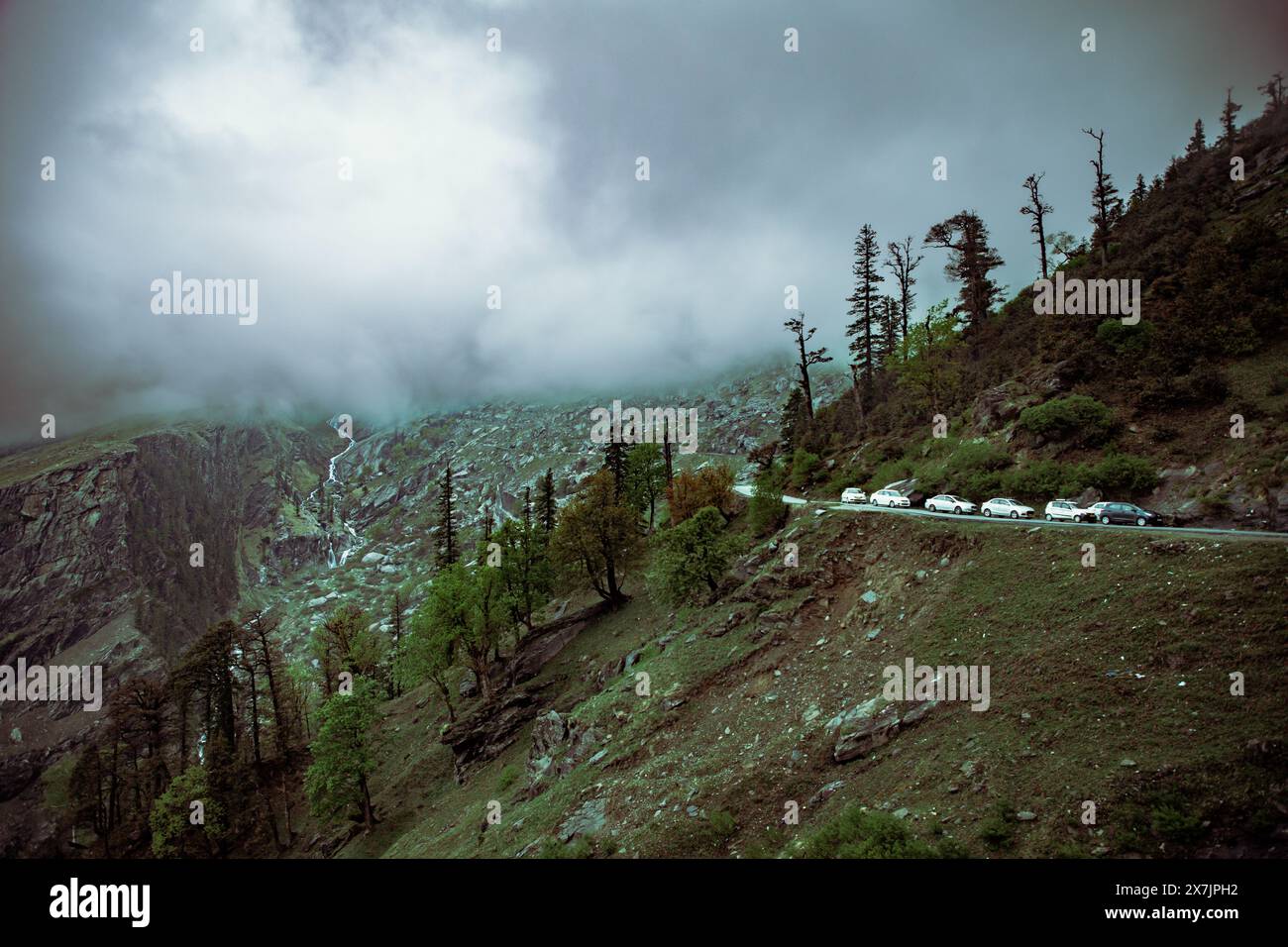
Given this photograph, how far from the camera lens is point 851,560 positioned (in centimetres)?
2611

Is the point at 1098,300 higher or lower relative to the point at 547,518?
higher

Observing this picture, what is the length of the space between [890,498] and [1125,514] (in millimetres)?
12241

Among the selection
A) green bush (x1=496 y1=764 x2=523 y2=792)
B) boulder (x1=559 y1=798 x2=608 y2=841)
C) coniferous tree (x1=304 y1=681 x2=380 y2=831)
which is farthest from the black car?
coniferous tree (x1=304 y1=681 x2=380 y2=831)

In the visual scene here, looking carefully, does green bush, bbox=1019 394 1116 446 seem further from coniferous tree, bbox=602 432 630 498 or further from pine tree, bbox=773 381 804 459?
coniferous tree, bbox=602 432 630 498

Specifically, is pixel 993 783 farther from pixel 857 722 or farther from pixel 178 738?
pixel 178 738

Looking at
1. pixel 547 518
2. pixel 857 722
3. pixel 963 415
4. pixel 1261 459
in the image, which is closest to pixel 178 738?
pixel 547 518

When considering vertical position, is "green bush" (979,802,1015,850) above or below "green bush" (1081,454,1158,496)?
below

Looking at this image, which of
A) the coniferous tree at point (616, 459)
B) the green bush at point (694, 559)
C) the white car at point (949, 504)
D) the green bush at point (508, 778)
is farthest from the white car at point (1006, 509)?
the coniferous tree at point (616, 459)

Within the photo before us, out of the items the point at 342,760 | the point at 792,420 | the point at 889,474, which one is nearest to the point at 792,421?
the point at 792,420

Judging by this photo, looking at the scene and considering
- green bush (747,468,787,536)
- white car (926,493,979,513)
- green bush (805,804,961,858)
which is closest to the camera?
green bush (805,804,961,858)

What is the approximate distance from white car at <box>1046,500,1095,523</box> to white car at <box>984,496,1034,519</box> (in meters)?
0.98

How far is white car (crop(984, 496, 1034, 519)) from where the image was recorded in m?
26.9
